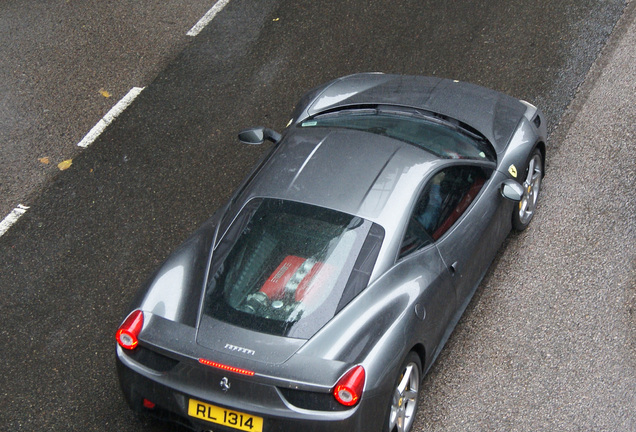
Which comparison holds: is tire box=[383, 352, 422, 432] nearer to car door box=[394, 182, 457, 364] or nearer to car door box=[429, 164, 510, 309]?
car door box=[394, 182, 457, 364]

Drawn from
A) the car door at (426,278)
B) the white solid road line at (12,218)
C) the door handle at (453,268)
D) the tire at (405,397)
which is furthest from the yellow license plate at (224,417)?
the white solid road line at (12,218)

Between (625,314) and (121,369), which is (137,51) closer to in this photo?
(121,369)

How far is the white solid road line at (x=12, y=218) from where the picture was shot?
662 cm

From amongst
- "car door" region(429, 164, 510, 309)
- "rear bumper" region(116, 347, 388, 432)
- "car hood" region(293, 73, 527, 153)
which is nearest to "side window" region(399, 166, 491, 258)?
"car door" region(429, 164, 510, 309)

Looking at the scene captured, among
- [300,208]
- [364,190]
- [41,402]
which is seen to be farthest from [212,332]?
[41,402]

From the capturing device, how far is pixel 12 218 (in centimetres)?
672

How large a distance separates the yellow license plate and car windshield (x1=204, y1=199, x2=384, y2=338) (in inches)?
18.2

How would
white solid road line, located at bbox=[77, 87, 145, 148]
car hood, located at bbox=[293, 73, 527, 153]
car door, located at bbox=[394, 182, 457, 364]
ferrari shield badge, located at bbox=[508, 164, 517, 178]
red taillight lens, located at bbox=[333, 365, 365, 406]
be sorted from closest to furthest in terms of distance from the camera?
red taillight lens, located at bbox=[333, 365, 365, 406]
car door, located at bbox=[394, 182, 457, 364]
ferrari shield badge, located at bbox=[508, 164, 517, 178]
car hood, located at bbox=[293, 73, 527, 153]
white solid road line, located at bbox=[77, 87, 145, 148]

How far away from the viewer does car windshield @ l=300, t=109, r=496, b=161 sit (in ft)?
17.2

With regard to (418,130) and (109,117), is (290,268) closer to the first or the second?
(418,130)

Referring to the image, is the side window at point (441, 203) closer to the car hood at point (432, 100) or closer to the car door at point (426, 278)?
the car door at point (426, 278)

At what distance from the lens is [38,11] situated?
958 cm

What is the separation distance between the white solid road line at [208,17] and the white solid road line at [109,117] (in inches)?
47.7

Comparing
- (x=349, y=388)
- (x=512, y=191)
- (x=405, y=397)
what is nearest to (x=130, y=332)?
(x=349, y=388)
